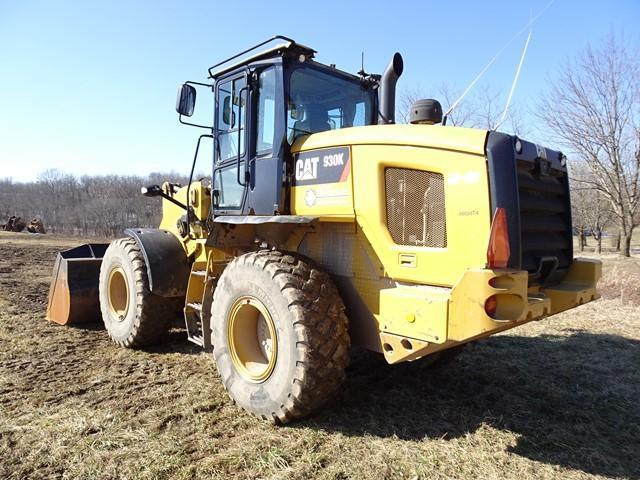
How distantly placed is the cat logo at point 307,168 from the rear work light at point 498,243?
1.52 metres

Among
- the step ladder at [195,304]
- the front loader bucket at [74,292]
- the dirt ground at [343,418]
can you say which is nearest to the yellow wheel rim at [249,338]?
the dirt ground at [343,418]

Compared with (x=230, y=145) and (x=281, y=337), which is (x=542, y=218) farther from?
(x=230, y=145)

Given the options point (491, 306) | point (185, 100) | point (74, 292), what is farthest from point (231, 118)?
point (74, 292)

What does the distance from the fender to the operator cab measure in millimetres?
794

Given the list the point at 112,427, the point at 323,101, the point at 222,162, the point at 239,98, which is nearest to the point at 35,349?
the point at 112,427

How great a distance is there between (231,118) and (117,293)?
2792 millimetres

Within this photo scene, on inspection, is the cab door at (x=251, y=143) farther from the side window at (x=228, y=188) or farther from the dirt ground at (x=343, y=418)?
the dirt ground at (x=343, y=418)

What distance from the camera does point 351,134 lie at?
12.2ft

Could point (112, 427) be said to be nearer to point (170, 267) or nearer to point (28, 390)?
point (28, 390)

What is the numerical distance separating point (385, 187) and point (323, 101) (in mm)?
1492

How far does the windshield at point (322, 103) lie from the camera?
428 centimetres

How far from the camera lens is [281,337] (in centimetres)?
350

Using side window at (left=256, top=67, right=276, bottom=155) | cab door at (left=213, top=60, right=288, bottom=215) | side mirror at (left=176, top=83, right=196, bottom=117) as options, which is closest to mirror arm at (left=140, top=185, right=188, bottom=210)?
cab door at (left=213, top=60, right=288, bottom=215)

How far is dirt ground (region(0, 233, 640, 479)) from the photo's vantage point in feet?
9.95
